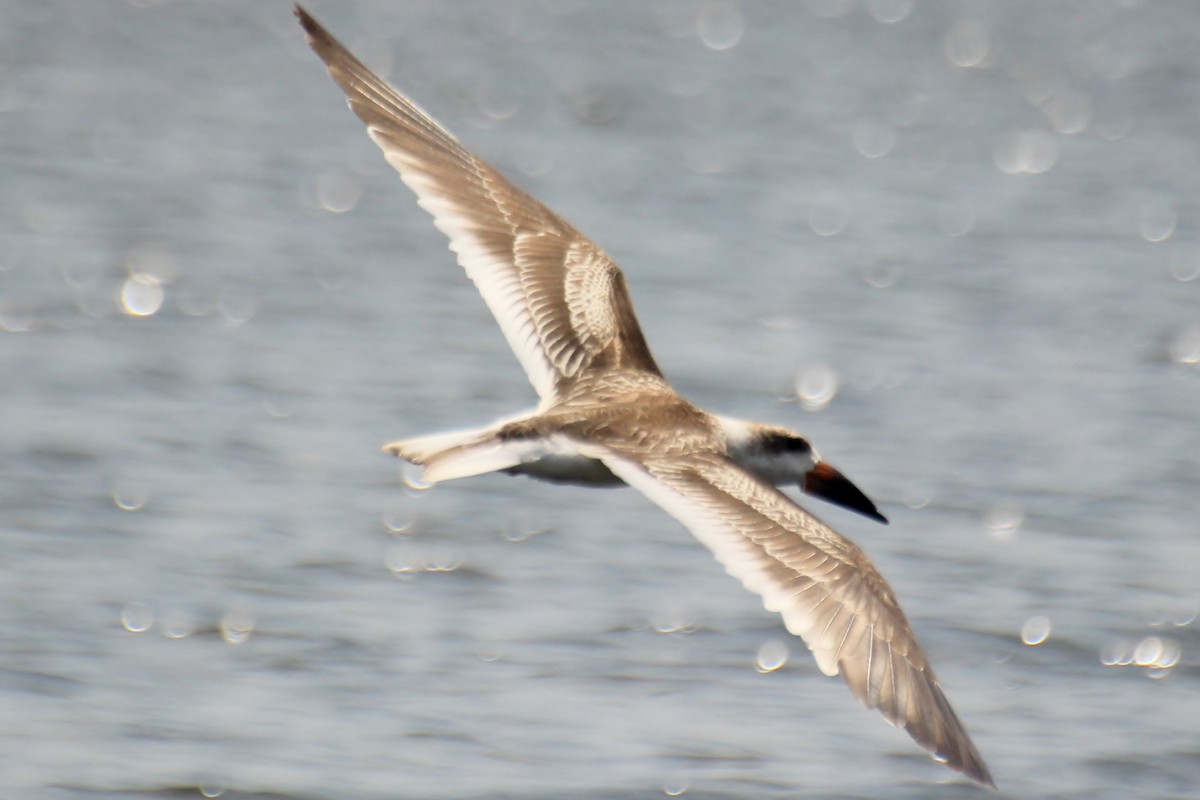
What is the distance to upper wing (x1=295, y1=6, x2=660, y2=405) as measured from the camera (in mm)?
8258

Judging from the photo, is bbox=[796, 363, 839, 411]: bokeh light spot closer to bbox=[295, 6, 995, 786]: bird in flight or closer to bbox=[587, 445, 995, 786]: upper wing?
bbox=[295, 6, 995, 786]: bird in flight

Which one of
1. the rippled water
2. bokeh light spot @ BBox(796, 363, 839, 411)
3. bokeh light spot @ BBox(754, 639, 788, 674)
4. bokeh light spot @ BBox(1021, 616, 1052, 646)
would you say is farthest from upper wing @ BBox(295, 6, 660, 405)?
bokeh light spot @ BBox(796, 363, 839, 411)

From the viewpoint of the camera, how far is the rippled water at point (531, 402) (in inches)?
355

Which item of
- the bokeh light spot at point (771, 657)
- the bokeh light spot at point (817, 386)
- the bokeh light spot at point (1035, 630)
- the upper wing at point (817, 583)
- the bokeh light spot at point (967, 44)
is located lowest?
the upper wing at point (817, 583)

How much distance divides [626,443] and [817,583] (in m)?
0.96

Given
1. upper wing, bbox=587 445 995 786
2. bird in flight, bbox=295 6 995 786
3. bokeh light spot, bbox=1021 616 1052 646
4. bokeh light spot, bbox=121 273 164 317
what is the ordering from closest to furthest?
upper wing, bbox=587 445 995 786 < bird in flight, bbox=295 6 995 786 < bokeh light spot, bbox=1021 616 1052 646 < bokeh light spot, bbox=121 273 164 317

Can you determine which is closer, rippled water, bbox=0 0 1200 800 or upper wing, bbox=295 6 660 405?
upper wing, bbox=295 6 660 405

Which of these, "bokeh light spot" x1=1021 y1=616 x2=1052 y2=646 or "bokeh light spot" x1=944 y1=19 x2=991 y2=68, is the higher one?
"bokeh light spot" x1=944 y1=19 x2=991 y2=68

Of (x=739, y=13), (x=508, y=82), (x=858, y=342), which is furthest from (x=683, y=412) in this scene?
(x=739, y=13)

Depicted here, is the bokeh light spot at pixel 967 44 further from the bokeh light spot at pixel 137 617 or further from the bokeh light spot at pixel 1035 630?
the bokeh light spot at pixel 137 617

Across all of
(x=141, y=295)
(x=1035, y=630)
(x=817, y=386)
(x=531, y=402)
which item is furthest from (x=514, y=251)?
(x=141, y=295)

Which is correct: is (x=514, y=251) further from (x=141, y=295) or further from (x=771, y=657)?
(x=141, y=295)

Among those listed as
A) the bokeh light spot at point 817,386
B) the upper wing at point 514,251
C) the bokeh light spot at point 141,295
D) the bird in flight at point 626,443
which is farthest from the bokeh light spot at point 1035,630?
the bokeh light spot at point 141,295

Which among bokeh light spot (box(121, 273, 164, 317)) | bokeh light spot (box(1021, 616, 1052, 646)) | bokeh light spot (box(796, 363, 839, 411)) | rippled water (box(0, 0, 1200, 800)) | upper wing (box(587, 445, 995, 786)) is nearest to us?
upper wing (box(587, 445, 995, 786))
